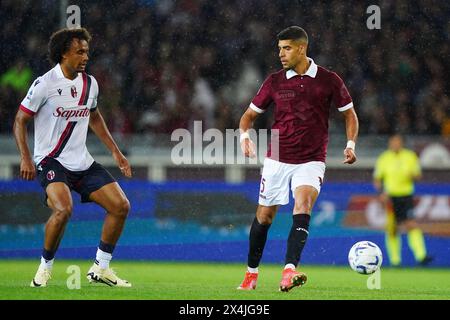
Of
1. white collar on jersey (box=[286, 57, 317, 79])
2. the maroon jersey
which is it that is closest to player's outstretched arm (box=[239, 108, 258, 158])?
the maroon jersey

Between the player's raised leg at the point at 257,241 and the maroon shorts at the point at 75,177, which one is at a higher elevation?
the maroon shorts at the point at 75,177

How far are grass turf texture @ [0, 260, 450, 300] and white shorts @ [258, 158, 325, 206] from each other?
0.71 metres

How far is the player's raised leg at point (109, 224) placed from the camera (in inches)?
331

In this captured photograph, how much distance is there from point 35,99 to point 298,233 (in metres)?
2.23

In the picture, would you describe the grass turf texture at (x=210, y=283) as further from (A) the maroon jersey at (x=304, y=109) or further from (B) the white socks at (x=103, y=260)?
(A) the maroon jersey at (x=304, y=109)

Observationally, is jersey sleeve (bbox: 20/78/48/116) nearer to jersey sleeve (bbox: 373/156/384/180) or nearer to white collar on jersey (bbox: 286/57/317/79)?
white collar on jersey (bbox: 286/57/317/79)

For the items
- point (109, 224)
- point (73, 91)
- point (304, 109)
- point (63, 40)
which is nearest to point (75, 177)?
point (109, 224)

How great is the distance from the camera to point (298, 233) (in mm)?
8117

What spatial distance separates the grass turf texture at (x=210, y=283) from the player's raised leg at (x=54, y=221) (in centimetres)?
13

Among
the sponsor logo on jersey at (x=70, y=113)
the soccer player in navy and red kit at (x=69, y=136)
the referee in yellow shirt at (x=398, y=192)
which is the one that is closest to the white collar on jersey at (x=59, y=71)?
the soccer player in navy and red kit at (x=69, y=136)

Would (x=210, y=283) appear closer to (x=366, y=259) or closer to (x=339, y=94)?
(x=366, y=259)

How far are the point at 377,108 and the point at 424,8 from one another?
75.0 inches

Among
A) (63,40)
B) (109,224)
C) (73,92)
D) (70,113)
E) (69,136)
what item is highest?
(63,40)

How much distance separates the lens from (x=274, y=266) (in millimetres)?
13430
